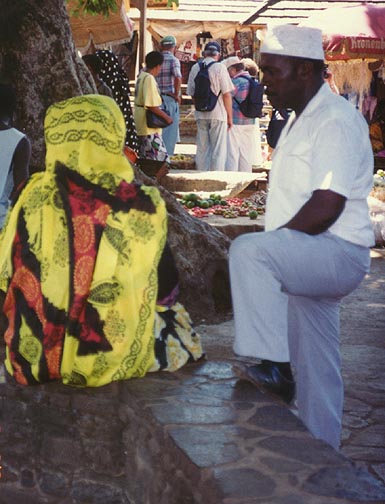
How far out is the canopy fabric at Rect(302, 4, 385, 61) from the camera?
14203 millimetres

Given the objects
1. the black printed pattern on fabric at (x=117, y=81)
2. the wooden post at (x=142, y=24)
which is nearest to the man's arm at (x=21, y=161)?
the black printed pattern on fabric at (x=117, y=81)

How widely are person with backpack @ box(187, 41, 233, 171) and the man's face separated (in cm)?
1007

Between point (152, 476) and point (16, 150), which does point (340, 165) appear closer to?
point (152, 476)

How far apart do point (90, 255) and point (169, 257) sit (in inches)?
16.7

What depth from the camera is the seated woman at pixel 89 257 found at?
4.58 m

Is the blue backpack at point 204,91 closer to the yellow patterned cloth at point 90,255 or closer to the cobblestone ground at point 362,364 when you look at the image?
the cobblestone ground at point 362,364

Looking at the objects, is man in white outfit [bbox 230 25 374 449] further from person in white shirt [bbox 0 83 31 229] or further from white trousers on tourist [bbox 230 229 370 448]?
person in white shirt [bbox 0 83 31 229]

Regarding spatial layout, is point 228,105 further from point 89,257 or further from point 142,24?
point 89,257

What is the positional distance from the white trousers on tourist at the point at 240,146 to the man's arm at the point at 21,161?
8739 millimetres

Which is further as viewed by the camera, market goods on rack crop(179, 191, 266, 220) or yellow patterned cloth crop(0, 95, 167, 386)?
market goods on rack crop(179, 191, 266, 220)

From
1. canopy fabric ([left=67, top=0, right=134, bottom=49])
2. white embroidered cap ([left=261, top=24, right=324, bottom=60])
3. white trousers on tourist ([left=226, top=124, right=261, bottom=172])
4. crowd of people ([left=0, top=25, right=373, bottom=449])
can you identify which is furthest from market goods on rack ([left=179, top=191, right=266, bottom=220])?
white embroidered cap ([left=261, top=24, right=324, bottom=60])

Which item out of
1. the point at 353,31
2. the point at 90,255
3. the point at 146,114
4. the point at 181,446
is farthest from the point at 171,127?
the point at 181,446

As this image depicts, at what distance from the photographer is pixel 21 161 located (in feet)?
21.0

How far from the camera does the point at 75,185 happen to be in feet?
15.3
